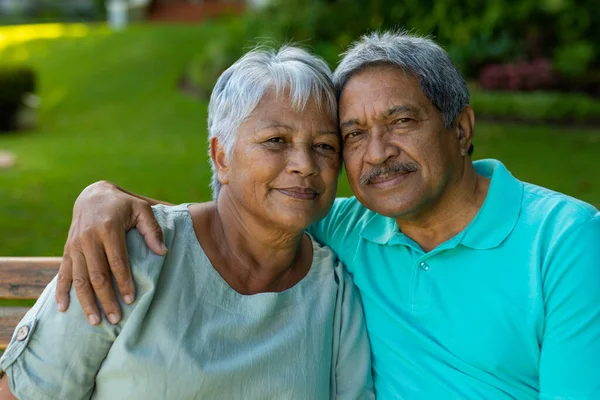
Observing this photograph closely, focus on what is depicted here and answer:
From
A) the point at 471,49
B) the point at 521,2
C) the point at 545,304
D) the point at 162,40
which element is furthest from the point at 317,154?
the point at 162,40

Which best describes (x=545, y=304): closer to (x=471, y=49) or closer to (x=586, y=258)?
(x=586, y=258)

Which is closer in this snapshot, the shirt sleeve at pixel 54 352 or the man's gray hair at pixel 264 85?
the shirt sleeve at pixel 54 352

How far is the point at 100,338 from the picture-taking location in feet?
7.27

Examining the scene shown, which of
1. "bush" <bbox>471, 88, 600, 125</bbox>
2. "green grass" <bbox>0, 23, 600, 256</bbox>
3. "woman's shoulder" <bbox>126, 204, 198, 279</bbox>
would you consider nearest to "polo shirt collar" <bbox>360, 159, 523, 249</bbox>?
"woman's shoulder" <bbox>126, 204, 198, 279</bbox>

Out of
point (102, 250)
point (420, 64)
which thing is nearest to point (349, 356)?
point (102, 250)

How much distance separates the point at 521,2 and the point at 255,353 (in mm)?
5541

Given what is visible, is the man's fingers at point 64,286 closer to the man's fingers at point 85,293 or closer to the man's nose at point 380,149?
the man's fingers at point 85,293

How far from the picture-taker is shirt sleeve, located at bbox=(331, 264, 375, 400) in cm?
261

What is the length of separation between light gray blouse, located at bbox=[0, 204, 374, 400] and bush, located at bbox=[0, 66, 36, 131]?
13.5 meters

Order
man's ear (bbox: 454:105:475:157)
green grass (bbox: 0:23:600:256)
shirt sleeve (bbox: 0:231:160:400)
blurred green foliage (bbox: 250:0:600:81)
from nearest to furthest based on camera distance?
1. shirt sleeve (bbox: 0:231:160:400)
2. man's ear (bbox: 454:105:475:157)
3. green grass (bbox: 0:23:600:256)
4. blurred green foliage (bbox: 250:0:600:81)

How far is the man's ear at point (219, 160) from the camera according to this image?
2.59 m

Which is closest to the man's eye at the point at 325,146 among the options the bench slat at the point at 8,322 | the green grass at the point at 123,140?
the bench slat at the point at 8,322

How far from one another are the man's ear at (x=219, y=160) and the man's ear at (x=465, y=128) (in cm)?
84

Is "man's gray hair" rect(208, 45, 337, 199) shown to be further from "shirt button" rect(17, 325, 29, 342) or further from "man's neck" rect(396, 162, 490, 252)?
"shirt button" rect(17, 325, 29, 342)
